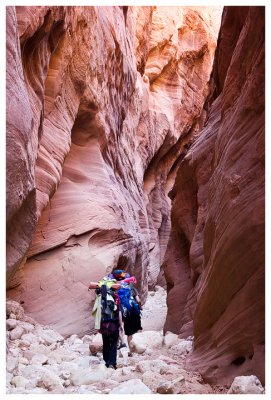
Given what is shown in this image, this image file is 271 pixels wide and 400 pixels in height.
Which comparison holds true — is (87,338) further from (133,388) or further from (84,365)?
(133,388)

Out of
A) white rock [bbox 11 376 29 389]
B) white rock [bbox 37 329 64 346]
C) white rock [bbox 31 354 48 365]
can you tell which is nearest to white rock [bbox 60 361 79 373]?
white rock [bbox 31 354 48 365]

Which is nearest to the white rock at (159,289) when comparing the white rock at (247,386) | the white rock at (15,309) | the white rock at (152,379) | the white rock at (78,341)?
the white rock at (78,341)

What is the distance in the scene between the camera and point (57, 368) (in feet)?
20.9

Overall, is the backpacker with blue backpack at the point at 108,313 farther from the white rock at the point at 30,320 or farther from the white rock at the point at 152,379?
the white rock at the point at 30,320

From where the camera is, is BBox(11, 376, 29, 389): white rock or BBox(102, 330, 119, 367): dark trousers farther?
BBox(102, 330, 119, 367): dark trousers

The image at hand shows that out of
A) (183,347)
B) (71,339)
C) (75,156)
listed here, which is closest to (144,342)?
(183,347)

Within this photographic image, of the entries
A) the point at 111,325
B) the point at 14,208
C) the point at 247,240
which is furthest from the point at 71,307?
the point at 247,240

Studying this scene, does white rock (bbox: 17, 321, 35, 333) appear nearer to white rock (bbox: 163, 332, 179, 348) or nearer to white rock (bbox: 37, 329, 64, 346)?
white rock (bbox: 37, 329, 64, 346)

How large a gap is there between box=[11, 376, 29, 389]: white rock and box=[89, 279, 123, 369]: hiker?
57.5 inches

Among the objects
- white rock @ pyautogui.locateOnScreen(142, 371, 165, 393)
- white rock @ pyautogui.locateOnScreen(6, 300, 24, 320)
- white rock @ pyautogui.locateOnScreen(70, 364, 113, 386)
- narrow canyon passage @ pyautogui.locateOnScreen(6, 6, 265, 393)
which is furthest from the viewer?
white rock @ pyautogui.locateOnScreen(6, 300, 24, 320)

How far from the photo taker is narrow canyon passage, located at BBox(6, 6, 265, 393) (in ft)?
17.9

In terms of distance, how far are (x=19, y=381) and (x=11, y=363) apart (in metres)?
0.62

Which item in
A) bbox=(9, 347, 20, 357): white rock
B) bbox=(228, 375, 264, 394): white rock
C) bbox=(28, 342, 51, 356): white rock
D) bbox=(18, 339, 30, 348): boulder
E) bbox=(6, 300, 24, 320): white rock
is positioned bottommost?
bbox=(228, 375, 264, 394): white rock

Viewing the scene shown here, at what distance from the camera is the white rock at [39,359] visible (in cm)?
642
